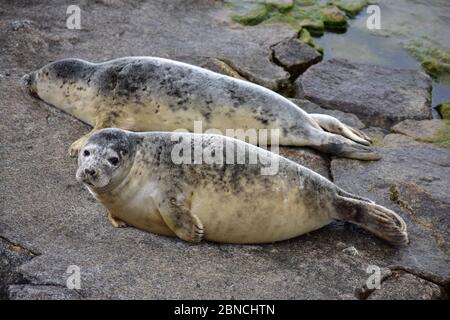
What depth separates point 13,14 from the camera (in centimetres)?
645

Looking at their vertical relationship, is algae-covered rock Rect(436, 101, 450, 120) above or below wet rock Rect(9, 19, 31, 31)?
below

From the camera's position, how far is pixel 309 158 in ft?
15.4

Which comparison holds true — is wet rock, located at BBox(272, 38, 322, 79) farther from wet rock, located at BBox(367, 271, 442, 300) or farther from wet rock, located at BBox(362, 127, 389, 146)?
wet rock, located at BBox(367, 271, 442, 300)

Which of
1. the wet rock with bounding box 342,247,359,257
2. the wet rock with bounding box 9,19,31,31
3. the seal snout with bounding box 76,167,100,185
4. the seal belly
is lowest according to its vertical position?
the wet rock with bounding box 342,247,359,257

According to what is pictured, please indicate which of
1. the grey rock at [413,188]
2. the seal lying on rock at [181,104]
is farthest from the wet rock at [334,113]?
the seal lying on rock at [181,104]

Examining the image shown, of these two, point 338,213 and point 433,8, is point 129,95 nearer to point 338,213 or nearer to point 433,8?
point 338,213

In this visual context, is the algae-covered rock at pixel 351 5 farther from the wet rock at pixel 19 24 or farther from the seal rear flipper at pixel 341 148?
the wet rock at pixel 19 24

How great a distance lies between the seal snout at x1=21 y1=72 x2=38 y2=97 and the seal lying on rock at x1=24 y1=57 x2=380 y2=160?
349 mm

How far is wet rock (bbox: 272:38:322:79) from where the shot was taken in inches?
247

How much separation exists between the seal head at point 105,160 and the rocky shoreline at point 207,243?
33cm

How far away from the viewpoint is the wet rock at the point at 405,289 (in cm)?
346

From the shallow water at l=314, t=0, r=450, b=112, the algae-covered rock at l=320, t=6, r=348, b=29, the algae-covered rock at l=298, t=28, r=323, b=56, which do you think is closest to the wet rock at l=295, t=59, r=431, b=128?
the shallow water at l=314, t=0, r=450, b=112

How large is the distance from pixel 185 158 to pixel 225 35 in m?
3.18

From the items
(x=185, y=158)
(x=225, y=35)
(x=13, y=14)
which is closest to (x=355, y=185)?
(x=185, y=158)
